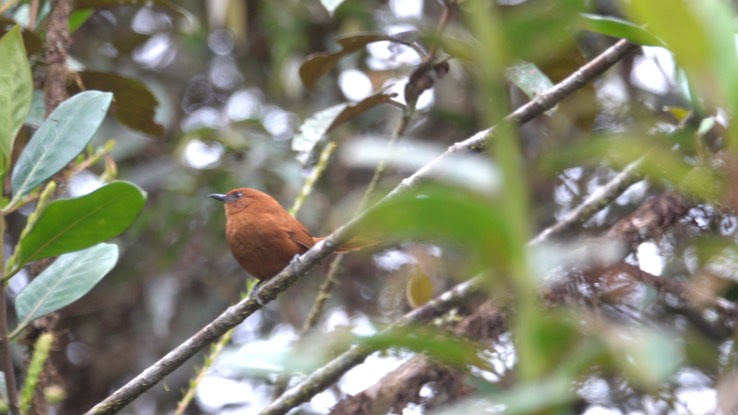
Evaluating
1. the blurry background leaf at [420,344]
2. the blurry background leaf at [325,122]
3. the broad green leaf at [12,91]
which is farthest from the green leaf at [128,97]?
the blurry background leaf at [420,344]

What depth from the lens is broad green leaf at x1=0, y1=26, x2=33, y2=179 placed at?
220 centimetres

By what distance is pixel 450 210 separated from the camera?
2.58 feet

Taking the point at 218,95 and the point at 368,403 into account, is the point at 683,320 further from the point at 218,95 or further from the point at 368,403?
the point at 218,95

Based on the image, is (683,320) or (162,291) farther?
(162,291)

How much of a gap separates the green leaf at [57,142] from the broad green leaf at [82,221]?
9cm

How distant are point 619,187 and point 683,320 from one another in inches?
38.3

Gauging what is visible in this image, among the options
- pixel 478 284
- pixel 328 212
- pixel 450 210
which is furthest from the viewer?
pixel 328 212

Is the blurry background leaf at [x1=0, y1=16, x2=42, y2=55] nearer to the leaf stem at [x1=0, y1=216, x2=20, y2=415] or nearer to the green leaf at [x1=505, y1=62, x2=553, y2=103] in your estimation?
the leaf stem at [x1=0, y1=216, x2=20, y2=415]

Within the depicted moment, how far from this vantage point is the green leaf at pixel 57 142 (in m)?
2.33

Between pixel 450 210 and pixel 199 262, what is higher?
pixel 450 210

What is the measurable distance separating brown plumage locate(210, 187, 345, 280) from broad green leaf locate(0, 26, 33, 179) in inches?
59.7

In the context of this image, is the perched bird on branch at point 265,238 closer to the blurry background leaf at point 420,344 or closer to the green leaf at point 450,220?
the blurry background leaf at point 420,344

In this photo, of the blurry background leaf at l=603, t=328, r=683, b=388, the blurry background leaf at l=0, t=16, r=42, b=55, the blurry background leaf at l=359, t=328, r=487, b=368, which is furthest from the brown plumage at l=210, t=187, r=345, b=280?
the blurry background leaf at l=603, t=328, r=683, b=388

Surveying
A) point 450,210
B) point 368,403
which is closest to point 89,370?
point 368,403
